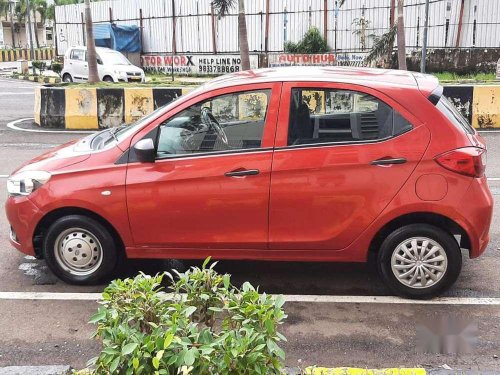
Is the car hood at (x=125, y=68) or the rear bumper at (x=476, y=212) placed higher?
the car hood at (x=125, y=68)

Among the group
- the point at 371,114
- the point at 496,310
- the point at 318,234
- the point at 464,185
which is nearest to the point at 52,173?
the point at 318,234

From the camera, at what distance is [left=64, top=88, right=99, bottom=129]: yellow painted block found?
12523 mm

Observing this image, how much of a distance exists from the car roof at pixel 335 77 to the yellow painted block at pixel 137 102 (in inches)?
304

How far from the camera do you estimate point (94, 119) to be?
1255 centimetres

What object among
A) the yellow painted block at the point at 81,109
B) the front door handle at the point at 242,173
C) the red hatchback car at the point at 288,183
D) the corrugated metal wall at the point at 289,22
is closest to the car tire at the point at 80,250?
the red hatchback car at the point at 288,183

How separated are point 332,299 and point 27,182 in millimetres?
2640

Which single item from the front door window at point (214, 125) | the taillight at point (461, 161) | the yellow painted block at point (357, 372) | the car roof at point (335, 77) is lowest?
the yellow painted block at point (357, 372)

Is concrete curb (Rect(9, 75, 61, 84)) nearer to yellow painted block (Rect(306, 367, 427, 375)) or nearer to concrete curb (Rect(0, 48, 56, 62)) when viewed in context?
concrete curb (Rect(0, 48, 56, 62))

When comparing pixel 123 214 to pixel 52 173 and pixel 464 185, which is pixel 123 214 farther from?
pixel 464 185

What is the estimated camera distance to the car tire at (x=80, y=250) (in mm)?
4656

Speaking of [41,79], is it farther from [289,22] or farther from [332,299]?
[332,299]

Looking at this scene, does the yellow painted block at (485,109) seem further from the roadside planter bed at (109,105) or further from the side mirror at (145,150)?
the side mirror at (145,150)

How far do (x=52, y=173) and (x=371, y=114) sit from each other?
8.44ft

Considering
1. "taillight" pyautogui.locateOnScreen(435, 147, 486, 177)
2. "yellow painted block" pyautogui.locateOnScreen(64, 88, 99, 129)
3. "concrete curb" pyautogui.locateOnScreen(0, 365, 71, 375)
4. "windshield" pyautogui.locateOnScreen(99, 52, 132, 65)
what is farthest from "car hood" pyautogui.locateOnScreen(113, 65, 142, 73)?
"concrete curb" pyautogui.locateOnScreen(0, 365, 71, 375)
